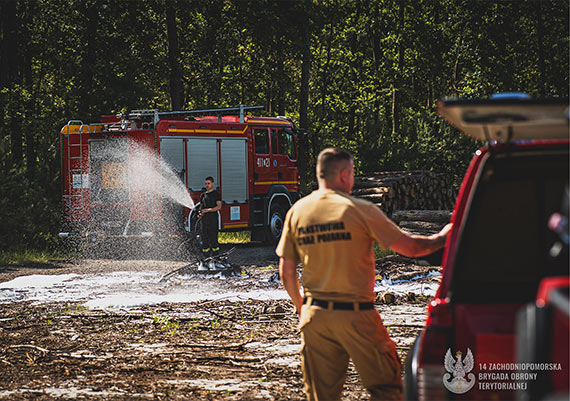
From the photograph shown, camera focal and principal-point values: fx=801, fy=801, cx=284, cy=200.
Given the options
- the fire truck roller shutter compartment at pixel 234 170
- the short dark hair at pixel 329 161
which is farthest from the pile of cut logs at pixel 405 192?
the short dark hair at pixel 329 161

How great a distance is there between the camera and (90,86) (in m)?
27.3

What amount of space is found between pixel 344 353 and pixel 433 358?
3.86 ft

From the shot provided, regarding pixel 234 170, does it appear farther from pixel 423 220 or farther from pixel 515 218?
pixel 515 218

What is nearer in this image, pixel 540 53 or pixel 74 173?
pixel 74 173

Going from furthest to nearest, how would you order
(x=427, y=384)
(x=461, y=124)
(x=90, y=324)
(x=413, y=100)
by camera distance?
(x=413, y=100) < (x=90, y=324) < (x=461, y=124) < (x=427, y=384)

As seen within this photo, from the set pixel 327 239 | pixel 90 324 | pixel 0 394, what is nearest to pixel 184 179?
pixel 90 324

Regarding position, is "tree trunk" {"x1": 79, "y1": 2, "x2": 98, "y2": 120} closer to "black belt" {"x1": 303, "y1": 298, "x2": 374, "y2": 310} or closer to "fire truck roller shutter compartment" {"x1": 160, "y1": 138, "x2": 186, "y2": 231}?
"fire truck roller shutter compartment" {"x1": 160, "y1": 138, "x2": 186, "y2": 231}

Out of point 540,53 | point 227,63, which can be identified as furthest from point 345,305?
point 540,53

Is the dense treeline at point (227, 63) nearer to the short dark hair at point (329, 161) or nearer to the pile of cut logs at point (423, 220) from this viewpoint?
the pile of cut logs at point (423, 220)

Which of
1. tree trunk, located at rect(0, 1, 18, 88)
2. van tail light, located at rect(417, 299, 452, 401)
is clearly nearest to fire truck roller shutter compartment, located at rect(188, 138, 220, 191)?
tree trunk, located at rect(0, 1, 18, 88)

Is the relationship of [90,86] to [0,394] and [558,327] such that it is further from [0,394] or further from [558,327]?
[558,327]

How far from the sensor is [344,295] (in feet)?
13.7

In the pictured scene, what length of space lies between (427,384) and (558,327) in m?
1.02

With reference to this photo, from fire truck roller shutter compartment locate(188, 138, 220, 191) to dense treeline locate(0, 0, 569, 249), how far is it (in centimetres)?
351
